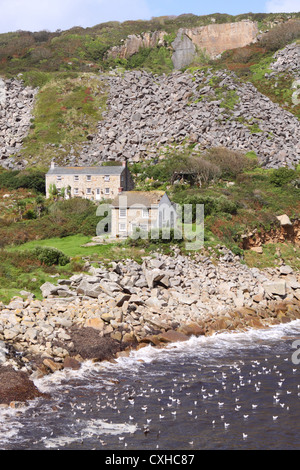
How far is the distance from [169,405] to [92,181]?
43.1 meters

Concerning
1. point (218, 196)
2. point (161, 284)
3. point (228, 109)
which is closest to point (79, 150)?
point (228, 109)

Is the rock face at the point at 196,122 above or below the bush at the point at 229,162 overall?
above

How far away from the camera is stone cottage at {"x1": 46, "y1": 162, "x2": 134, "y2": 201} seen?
59812 millimetres

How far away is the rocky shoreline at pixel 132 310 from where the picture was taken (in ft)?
81.8

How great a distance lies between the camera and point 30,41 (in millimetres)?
125500

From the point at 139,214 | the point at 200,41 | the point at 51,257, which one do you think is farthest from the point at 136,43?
the point at 51,257

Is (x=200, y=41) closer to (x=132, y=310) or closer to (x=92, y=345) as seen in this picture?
(x=132, y=310)

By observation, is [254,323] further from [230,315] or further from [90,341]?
[90,341]

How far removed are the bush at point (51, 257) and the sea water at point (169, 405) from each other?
38.4 ft

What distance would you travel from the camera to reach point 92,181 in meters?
60.9

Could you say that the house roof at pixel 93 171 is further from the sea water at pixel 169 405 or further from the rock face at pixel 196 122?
the sea water at pixel 169 405

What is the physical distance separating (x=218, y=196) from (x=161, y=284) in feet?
65.2

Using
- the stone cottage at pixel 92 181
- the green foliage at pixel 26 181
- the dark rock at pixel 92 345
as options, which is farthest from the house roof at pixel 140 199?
the green foliage at pixel 26 181
